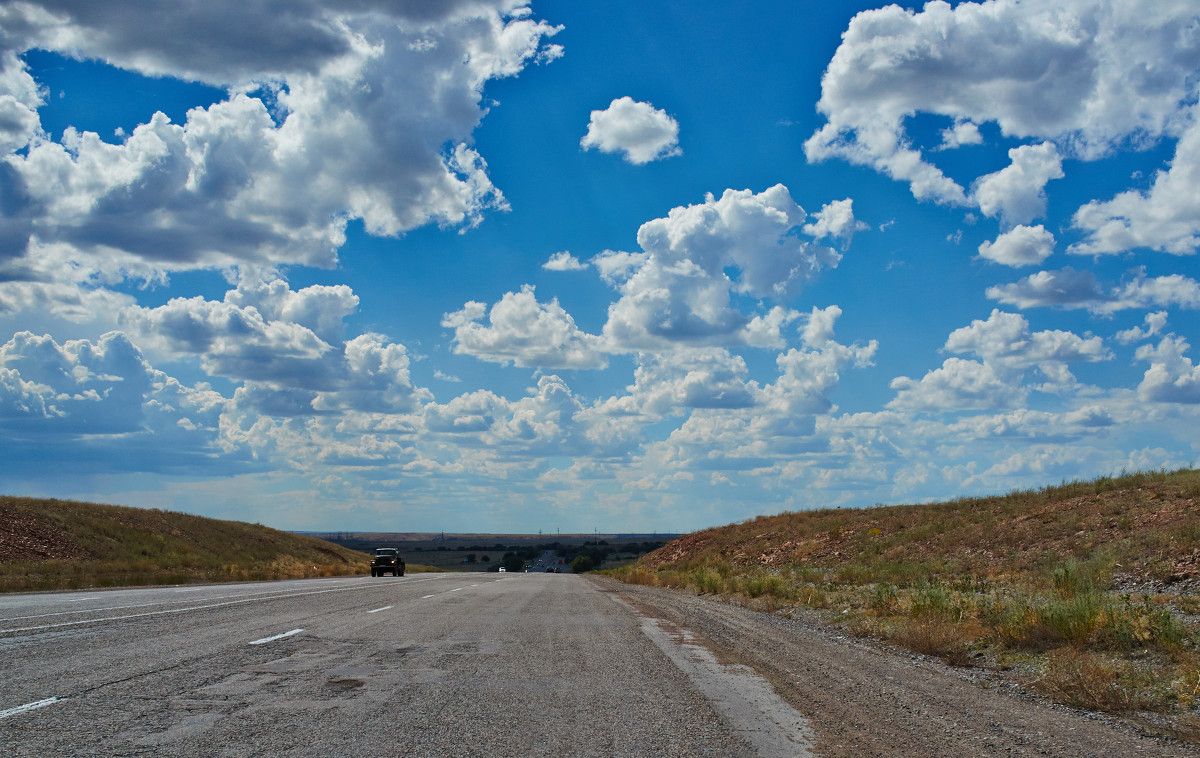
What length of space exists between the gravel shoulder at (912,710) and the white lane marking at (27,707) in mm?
6021

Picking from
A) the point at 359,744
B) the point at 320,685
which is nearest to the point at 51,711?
the point at 320,685

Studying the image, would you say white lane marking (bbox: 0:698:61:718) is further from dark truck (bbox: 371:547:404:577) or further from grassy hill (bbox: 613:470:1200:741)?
dark truck (bbox: 371:547:404:577)

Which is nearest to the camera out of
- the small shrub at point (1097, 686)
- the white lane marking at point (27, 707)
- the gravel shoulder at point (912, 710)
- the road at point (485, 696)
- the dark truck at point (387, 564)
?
the road at point (485, 696)

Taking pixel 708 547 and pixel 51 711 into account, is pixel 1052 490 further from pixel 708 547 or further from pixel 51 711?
pixel 51 711

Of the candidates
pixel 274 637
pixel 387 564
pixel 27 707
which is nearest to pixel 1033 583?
pixel 274 637

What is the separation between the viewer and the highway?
17.6 ft

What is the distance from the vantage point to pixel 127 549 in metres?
51.2

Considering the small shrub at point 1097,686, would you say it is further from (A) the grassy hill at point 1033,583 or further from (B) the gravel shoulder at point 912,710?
(B) the gravel shoulder at point 912,710

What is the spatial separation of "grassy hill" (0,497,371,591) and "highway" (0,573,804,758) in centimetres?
1746

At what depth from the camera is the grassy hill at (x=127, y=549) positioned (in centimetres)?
3025

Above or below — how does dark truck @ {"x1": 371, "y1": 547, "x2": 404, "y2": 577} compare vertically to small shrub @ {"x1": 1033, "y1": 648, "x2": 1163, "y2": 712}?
below

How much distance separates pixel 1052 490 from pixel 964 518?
392cm

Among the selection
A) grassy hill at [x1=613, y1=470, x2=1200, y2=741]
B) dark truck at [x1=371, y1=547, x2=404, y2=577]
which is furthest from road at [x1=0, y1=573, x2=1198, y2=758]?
dark truck at [x1=371, y1=547, x2=404, y2=577]

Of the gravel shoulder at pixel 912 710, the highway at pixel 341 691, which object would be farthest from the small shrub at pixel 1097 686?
the highway at pixel 341 691
